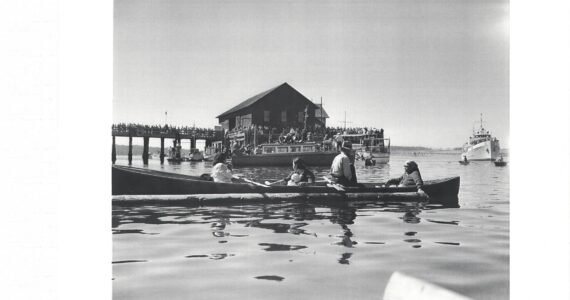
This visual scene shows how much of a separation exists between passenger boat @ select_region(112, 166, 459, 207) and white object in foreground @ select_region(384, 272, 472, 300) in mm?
2755

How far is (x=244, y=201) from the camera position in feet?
14.6

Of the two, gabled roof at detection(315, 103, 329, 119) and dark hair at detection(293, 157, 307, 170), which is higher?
gabled roof at detection(315, 103, 329, 119)

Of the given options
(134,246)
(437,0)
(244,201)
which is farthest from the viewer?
(244,201)

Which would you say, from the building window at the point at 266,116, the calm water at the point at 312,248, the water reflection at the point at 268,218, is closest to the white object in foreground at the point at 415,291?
the calm water at the point at 312,248

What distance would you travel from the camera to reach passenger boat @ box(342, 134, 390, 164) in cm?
412

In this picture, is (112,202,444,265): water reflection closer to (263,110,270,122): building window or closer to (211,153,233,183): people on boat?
(211,153,233,183): people on boat

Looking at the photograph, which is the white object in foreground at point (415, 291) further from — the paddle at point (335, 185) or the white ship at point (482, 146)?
the paddle at point (335, 185)

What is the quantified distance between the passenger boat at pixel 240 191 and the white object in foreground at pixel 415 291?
108 inches

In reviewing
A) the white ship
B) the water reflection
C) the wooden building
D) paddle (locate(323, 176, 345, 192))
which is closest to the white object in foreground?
the water reflection

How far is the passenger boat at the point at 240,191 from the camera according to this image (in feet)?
13.6

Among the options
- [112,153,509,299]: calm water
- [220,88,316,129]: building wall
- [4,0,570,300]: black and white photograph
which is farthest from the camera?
[220,88,316,129]: building wall

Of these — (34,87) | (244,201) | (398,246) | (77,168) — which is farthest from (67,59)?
(398,246)
